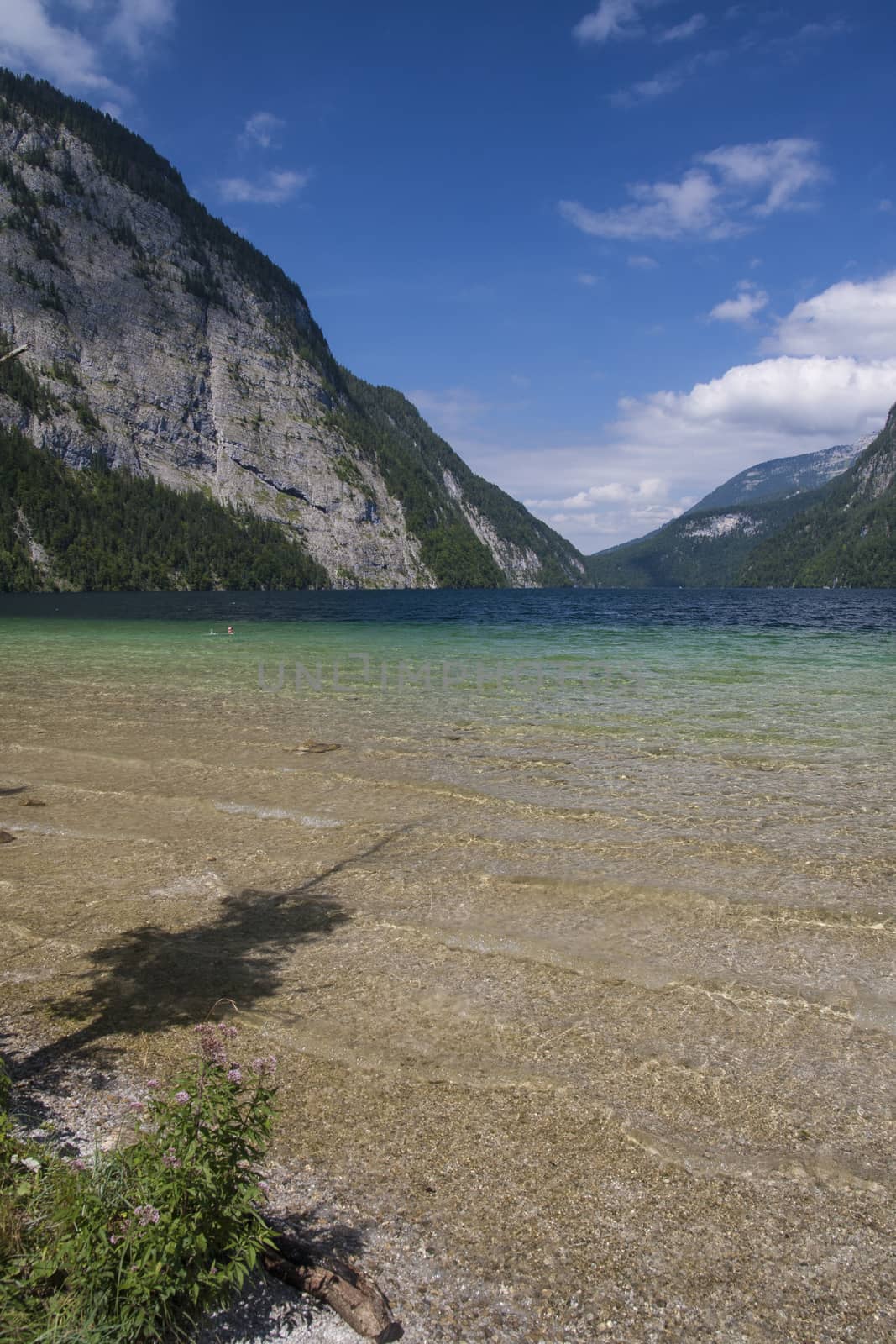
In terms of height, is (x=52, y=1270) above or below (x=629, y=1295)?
above

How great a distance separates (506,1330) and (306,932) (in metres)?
5.23

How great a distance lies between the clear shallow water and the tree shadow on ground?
4 cm

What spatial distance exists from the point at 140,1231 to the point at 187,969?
15.0 ft

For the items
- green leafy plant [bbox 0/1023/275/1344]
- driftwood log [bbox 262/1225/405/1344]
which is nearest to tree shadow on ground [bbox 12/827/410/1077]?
green leafy plant [bbox 0/1023/275/1344]

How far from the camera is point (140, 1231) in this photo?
309 cm

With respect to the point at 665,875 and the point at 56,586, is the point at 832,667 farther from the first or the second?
the point at 56,586

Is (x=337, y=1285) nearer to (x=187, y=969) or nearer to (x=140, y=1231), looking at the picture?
(x=140, y=1231)

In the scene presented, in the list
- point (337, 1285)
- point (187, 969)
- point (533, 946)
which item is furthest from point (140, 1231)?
point (533, 946)

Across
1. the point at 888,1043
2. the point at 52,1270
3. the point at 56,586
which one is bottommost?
the point at 888,1043

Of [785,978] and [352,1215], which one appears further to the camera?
[785,978]

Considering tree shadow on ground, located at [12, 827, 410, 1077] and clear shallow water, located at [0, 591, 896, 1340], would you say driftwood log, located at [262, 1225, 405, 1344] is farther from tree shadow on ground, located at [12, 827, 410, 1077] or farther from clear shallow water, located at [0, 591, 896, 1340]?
tree shadow on ground, located at [12, 827, 410, 1077]

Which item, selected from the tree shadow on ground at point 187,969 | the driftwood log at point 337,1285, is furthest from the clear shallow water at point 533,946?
the driftwood log at point 337,1285

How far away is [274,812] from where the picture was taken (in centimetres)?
1323

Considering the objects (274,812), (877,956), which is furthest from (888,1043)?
(274,812)
